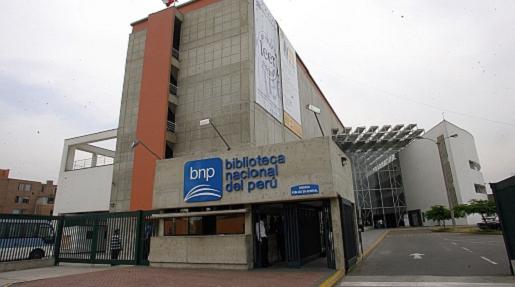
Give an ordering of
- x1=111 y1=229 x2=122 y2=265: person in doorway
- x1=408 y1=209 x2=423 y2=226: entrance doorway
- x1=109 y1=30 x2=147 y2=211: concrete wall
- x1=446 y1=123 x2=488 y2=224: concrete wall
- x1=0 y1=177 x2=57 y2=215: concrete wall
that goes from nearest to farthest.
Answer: x1=111 y1=229 x2=122 y2=265: person in doorway → x1=109 y1=30 x2=147 y2=211: concrete wall → x1=446 y1=123 x2=488 y2=224: concrete wall → x1=408 y1=209 x2=423 y2=226: entrance doorway → x1=0 y1=177 x2=57 y2=215: concrete wall

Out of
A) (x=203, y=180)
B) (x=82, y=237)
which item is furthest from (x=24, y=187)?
(x=203, y=180)

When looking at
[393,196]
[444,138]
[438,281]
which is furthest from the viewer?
[393,196]

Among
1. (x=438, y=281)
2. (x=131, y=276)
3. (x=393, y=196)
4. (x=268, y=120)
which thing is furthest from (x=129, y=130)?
(x=393, y=196)

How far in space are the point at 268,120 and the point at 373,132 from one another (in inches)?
1015

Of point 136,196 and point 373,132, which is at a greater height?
point 373,132

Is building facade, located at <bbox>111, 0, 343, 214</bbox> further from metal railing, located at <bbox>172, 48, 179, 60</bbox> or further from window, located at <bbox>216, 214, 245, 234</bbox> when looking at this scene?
window, located at <bbox>216, 214, 245, 234</bbox>

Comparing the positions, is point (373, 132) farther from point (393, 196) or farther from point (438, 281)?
point (438, 281)

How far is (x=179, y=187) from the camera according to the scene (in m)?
13.9

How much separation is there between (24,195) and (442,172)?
7599 cm

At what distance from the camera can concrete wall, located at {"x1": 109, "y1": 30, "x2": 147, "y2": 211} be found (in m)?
28.6

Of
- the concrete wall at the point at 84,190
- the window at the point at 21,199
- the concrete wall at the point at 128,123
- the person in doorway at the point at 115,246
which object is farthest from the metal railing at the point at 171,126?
the window at the point at 21,199

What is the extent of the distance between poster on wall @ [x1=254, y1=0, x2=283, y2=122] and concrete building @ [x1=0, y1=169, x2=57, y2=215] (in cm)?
6060

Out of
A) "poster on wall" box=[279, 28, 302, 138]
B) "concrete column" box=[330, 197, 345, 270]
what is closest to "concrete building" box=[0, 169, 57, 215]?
"poster on wall" box=[279, 28, 302, 138]

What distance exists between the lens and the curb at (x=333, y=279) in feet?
28.9
